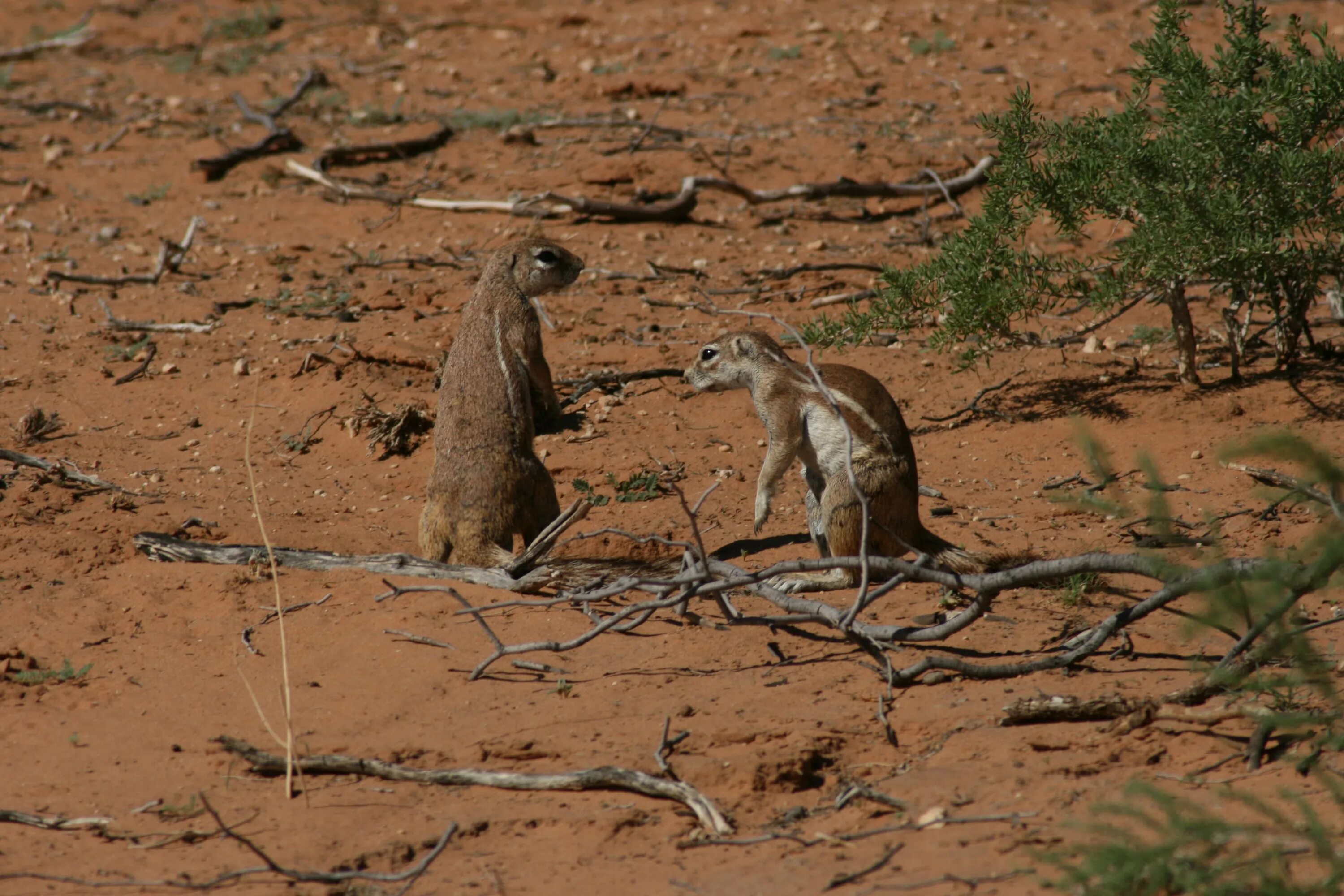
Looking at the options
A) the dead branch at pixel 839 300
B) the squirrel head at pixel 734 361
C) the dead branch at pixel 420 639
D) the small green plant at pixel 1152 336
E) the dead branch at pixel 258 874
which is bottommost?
the dead branch at pixel 420 639

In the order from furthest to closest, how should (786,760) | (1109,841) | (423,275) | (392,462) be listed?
1. (423,275)
2. (392,462)
3. (786,760)
4. (1109,841)

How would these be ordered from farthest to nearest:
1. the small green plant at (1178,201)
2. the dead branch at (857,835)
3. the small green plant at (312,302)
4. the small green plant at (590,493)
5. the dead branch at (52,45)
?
the dead branch at (52,45) < the small green plant at (312,302) < the small green plant at (590,493) < the small green plant at (1178,201) < the dead branch at (857,835)

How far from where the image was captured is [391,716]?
4.80m

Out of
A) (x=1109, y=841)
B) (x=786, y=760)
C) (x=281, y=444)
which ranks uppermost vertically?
(x=1109, y=841)

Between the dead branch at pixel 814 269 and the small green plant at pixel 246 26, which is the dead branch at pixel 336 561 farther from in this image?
the small green plant at pixel 246 26

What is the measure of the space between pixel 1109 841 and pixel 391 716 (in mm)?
2740

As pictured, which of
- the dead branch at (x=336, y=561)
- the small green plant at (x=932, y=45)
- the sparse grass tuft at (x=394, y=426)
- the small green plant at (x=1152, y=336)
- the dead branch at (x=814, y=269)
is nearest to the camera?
the dead branch at (x=336, y=561)

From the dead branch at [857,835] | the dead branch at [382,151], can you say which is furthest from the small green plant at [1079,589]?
the dead branch at [382,151]

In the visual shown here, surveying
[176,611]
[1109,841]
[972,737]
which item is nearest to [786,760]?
[972,737]

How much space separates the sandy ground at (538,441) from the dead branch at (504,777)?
0.05 metres

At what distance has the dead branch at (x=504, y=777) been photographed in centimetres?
399

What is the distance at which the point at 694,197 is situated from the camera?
35.5ft

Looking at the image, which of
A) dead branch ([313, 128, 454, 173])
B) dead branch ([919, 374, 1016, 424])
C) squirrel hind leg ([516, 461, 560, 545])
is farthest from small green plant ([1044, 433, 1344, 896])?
dead branch ([313, 128, 454, 173])

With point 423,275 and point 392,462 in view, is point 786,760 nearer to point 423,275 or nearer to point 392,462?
point 392,462
